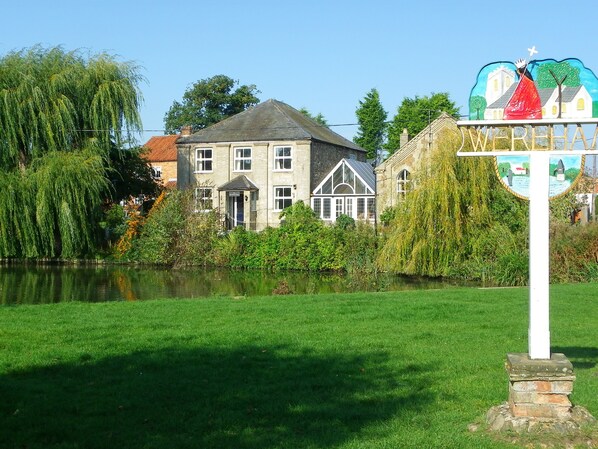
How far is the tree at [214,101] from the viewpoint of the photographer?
7388 cm

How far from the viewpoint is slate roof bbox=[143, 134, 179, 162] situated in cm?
6688

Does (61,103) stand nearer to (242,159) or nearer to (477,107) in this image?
(242,159)

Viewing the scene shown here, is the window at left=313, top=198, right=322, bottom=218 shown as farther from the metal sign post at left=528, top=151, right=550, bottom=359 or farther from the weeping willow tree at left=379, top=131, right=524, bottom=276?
the metal sign post at left=528, top=151, right=550, bottom=359

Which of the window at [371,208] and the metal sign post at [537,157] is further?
the window at [371,208]

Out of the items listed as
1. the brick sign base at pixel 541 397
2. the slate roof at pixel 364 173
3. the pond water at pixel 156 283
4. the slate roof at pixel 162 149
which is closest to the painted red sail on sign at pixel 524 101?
the brick sign base at pixel 541 397

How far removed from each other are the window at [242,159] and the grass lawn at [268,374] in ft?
108

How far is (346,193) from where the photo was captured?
44969 millimetres

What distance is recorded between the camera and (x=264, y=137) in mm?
46406

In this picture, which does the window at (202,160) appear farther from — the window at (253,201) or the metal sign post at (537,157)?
the metal sign post at (537,157)

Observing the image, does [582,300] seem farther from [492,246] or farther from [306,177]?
[306,177]

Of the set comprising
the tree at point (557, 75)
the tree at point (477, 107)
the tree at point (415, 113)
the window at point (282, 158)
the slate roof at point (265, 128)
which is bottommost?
the tree at point (477, 107)

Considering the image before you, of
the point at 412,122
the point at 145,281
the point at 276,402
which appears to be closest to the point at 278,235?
the point at 145,281

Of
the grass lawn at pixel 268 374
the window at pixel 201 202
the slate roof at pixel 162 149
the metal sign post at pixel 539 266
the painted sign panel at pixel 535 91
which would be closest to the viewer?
the grass lawn at pixel 268 374

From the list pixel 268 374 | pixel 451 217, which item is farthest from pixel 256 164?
pixel 268 374
